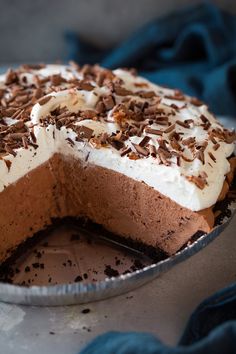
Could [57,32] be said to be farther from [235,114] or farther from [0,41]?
[235,114]

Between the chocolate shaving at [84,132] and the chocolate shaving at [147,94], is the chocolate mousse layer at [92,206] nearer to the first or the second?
the chocolate shaving at [84,132]

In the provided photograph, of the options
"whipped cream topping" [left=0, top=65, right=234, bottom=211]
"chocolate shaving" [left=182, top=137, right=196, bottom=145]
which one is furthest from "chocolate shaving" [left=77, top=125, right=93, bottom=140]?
"chocolate shaving" [left=182, top=137, right=196, bottom=145]

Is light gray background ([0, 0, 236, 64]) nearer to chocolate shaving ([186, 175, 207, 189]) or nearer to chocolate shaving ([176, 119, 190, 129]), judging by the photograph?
chocolate shaving ([176, 119, 190, 129])

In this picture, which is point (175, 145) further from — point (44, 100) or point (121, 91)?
point (44, 100)

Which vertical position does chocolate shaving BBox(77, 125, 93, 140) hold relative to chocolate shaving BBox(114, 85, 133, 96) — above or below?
below

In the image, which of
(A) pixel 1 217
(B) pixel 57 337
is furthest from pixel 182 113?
(B) pixel 57 337
